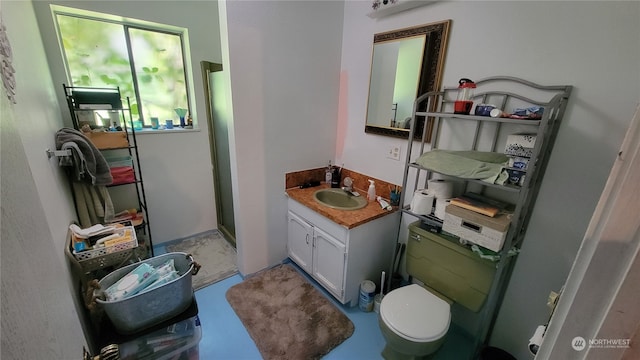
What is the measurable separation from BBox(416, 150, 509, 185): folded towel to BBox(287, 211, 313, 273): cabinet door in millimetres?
1094

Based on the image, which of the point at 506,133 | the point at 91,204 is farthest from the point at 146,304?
the point at 506,133

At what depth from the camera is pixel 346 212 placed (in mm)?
1843

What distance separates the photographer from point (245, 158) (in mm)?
1963

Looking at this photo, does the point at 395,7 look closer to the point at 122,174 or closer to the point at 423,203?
the point at 423,203

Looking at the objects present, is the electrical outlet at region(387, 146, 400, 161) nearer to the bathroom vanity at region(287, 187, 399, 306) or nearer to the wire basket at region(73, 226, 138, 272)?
the bathroom vanity at region(287, 187, 399, 306)

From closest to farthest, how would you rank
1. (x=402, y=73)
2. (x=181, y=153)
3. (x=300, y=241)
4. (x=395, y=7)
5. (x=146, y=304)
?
(x=146, y=304)
(x=395, y=7)
(x=402, y=73)
(x=300, y=241)
(x=181, y=153)

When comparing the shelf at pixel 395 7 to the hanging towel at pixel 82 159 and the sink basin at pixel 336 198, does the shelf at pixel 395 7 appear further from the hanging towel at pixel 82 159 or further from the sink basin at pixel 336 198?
the hanging towel at pixel 82 159

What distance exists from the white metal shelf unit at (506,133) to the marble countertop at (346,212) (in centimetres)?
24

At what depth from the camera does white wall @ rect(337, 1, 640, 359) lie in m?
1.06

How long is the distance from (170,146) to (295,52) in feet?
5.14

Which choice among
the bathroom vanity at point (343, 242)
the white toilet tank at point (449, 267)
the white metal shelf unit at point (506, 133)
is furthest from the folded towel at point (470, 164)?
the bathroom vanity at point (343, 242)

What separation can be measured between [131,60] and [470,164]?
2.92m

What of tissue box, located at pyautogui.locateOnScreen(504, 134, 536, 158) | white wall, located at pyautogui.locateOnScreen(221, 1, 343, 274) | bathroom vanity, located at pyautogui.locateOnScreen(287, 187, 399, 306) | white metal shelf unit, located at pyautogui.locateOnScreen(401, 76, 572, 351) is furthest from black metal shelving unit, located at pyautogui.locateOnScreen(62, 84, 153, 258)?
tissue box, located at pyautogui.locateOnScreen(504, 134, 536, 158)

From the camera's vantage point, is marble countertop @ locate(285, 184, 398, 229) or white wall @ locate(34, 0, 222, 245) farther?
white wall @ locate(34, 0, 222, 245)
